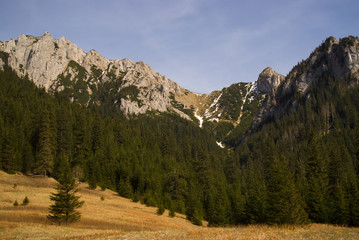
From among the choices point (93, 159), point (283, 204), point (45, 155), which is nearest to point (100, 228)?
point (283, 204)

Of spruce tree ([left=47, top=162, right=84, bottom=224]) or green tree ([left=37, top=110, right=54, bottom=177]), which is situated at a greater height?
green tree ([left=37, top=110, right=54, bottom=177])

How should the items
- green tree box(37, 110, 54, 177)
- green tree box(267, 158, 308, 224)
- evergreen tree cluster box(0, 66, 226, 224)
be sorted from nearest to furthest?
1. green tree box(267, 158, 308, 224)
2. green tree box(37, 110, 54, 177)
3. evergreen tree cluster box(0, 66, 226, 224)

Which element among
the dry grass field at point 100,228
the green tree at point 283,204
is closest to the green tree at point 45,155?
the dry grass field at point 100,228

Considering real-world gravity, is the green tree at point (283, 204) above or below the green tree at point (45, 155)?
below

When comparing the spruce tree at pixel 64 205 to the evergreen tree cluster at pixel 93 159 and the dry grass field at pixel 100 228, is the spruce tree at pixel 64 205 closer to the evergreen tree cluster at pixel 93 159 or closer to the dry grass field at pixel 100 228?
the dry grass field at pixel 100 228

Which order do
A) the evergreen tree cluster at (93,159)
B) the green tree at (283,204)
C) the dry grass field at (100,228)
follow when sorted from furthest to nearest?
1. the evergreen tree cluster at (93,159)
2. the green tree at (283,204)
3. the dry grass field at (100,228)

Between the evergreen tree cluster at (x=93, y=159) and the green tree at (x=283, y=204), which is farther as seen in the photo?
the evergreen tree cluster at (x=93, y=159)

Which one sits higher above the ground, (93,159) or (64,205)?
(93,159)

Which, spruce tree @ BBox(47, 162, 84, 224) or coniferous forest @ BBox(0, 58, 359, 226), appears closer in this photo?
spruce tree @ BBox(47, 162, 84, 224)

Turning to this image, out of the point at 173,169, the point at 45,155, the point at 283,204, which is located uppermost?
the point at 45,155

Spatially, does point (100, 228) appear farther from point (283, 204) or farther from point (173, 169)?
point (173, 169)

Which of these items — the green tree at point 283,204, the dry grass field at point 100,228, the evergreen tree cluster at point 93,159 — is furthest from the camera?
the evergreen tree cluster at point 93,159

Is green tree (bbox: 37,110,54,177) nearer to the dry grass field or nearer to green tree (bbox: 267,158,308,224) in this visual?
the dry grass field

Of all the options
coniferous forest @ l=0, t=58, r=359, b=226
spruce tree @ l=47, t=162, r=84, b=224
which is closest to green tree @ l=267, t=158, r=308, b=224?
coniferous forest @ l=0, t=58, r=359, b=226
